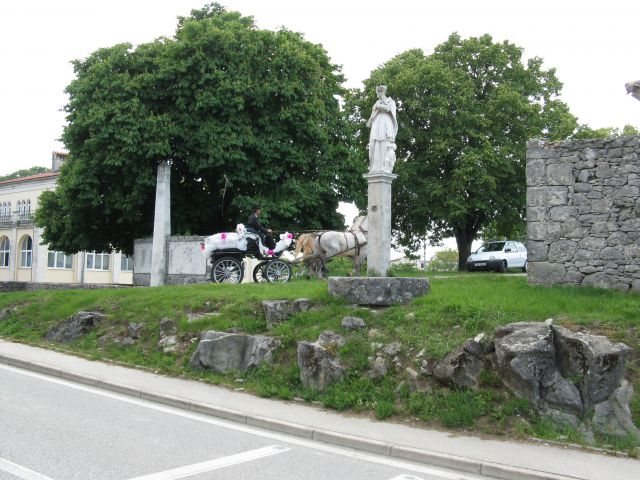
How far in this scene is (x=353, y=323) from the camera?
1050 centimetres

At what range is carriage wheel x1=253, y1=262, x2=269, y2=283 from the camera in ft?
53.2

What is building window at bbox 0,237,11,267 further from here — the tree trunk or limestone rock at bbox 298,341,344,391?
limestone rock at bbox 298,341,344,391

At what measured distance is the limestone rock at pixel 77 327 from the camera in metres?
14.3

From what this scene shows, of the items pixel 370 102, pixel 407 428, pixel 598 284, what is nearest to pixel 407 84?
pixel 370 102

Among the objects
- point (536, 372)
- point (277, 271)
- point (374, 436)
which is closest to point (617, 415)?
point (536, 372)

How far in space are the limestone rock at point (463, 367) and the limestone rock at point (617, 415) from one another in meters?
1.57

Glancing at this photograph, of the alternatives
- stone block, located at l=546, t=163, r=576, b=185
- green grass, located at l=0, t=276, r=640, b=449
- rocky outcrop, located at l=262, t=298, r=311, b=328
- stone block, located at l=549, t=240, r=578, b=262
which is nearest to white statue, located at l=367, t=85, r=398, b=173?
green grass, located at l=0, t=276, r=640, b=449

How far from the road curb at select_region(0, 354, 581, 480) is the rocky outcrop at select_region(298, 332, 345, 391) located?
136cm

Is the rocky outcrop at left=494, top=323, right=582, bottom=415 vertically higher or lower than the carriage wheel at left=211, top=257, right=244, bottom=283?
lower

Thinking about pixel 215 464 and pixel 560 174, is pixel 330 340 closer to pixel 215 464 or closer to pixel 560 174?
pixel 215 464

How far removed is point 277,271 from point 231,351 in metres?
5.29

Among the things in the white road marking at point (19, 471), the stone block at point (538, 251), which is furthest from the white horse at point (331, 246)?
the white road marking at point (19, 471)

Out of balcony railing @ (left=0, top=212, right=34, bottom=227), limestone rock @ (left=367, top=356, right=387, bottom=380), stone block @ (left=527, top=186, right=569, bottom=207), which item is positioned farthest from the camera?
balcony railing @ (left=0, top=212, right=34, bottom=227)

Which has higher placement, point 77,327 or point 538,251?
point 538,251
